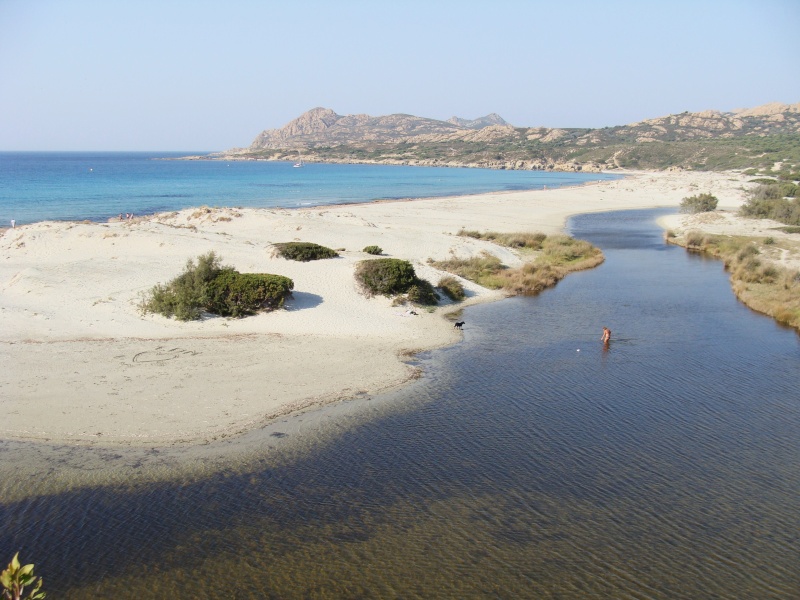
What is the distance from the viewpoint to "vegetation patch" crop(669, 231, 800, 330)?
24.7 m

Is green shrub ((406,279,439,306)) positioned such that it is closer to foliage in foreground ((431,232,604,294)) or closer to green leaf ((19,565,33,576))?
foliage in foreground ((431,232,604,294))

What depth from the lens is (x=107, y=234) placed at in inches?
1169

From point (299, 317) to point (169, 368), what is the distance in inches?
220

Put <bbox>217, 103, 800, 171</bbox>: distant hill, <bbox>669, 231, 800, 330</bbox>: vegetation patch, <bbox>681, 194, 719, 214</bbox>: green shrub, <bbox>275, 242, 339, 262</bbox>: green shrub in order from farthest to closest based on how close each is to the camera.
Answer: <bbox>217, 103, 800, 171</bbox>: distant hill, <bbox>681, 194, 719, 214</bbox>: green shrub, <bbox>275, 242, 339, 262</bbox>: green shrub, <bbox>669, 231, 800, 330</bbox>: vegetation patch

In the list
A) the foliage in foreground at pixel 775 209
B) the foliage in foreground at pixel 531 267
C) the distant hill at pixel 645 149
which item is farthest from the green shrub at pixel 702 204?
the distant hill at pixel 645 149

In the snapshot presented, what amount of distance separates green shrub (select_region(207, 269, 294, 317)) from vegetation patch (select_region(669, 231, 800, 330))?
17.9 metres

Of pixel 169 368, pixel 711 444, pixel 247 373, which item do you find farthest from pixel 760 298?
pixel 169 368

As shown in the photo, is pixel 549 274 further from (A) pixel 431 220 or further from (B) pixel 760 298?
(A) pixel 431 220

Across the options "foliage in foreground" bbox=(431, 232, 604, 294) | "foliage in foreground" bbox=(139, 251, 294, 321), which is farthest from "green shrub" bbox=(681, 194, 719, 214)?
"foliage in foreground" bbox=(139, 251, 294, 321)

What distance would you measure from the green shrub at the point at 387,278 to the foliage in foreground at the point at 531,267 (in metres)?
5.68

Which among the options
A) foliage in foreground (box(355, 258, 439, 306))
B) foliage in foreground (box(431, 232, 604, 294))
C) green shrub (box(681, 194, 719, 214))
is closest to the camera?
foliage in foreground (box(355, 258, 439, 306))

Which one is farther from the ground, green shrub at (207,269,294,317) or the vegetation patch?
green shrub at (207,269,294,317)

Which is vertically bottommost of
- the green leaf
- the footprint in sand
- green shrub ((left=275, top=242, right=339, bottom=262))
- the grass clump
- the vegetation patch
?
the vegetation patch

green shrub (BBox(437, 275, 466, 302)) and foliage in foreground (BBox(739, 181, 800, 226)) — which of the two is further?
foliage in foreground (BBox(739, 181, 800, 226))
